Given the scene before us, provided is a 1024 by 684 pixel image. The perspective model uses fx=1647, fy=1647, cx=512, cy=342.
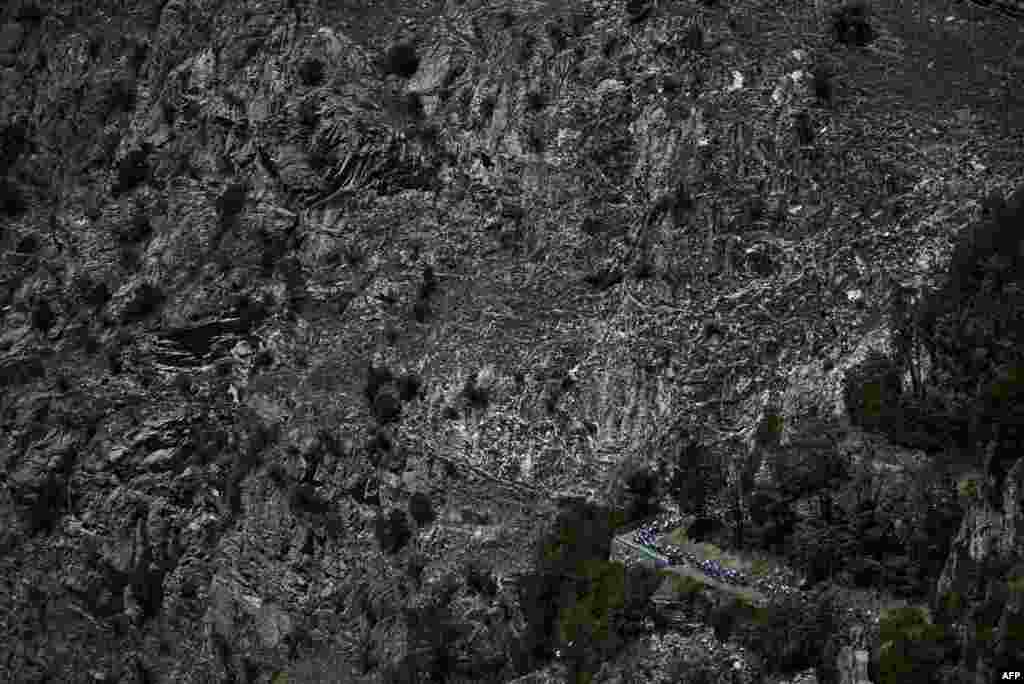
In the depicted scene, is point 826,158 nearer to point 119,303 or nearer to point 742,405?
point 742,405

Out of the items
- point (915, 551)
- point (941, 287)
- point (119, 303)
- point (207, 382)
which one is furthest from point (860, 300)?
point (119, 303)

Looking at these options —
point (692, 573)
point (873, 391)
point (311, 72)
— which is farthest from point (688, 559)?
point (311, 72)

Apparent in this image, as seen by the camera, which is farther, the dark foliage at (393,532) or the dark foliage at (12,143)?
the dark foliage at (12,143)

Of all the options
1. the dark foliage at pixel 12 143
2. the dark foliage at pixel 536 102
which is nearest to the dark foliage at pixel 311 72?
the dark foliage at pixel 536 102

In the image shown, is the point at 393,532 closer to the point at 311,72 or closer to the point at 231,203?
the point at 231,203

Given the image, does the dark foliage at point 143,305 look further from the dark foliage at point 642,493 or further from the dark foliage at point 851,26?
the dark foliage at point 851,26

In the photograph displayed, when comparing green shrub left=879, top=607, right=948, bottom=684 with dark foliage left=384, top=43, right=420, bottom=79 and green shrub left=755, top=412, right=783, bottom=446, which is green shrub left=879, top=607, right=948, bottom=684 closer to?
green shrub left=755, top=412, right=783, bottom=446
